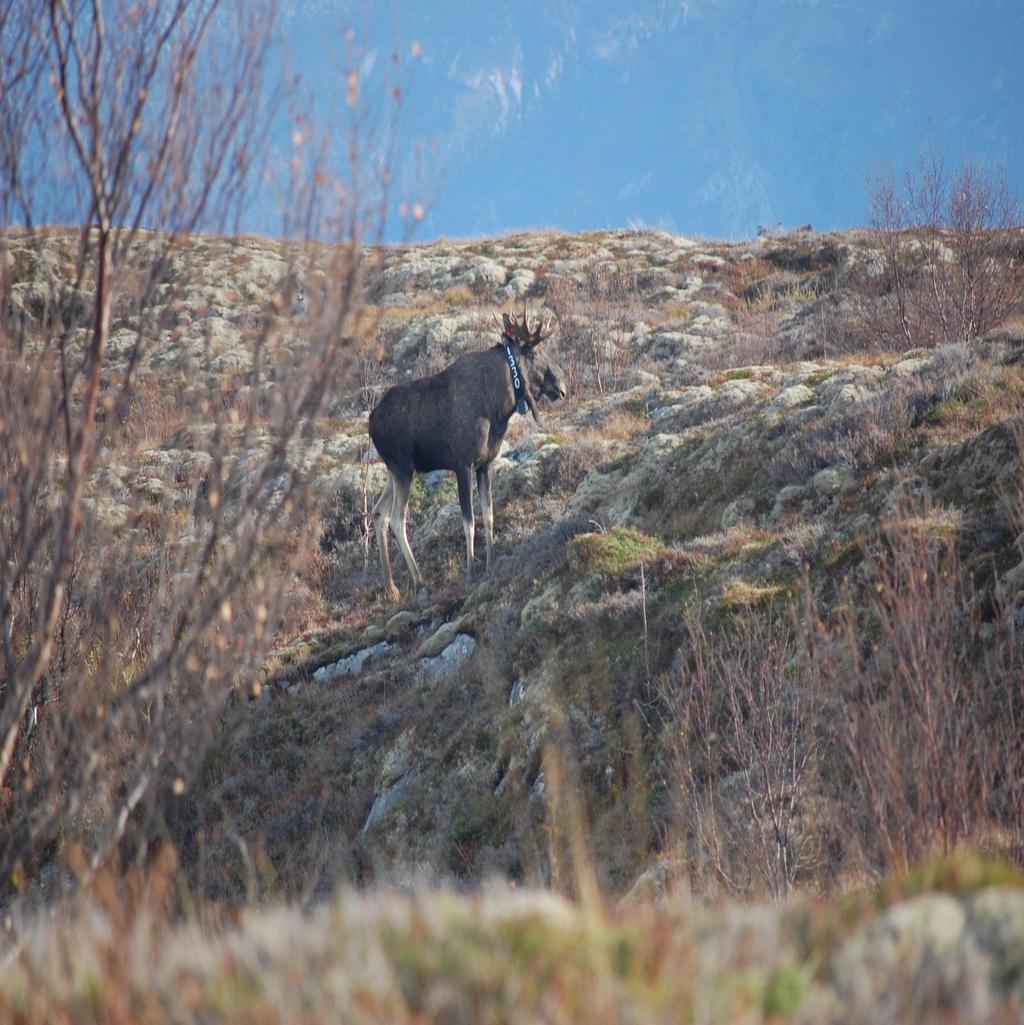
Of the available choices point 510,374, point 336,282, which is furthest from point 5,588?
point 510,374

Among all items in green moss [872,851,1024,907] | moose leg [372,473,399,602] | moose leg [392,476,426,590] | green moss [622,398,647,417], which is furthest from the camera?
green moss [622,398,647,417]

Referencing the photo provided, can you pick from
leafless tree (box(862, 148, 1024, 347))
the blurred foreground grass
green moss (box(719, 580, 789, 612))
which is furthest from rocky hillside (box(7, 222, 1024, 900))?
leafless tree (box(862, 148, 1024, 347))

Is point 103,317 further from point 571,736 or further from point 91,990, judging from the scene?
point 571,736

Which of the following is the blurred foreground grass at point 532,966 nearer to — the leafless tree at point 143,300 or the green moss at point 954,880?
the green moss at point 954,880

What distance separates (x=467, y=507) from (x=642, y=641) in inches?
250

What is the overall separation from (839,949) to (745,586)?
20.9 ft

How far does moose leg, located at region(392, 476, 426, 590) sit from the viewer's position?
15812 millimetres

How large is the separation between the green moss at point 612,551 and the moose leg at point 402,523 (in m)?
5.08

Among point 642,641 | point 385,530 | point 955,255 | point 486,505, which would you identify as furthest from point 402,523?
point 955,255

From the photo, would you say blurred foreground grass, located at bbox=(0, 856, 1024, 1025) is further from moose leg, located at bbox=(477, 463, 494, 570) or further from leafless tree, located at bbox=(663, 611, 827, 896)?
moose leg, located at bbox=(477, 463, 494, 570)

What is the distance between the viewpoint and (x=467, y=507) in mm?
15047

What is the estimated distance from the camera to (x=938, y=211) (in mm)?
21125

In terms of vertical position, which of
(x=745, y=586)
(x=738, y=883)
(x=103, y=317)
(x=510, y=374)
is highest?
(x=510, y=374)

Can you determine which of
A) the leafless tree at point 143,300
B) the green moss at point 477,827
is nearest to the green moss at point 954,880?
the leafless tree at point 143,300
